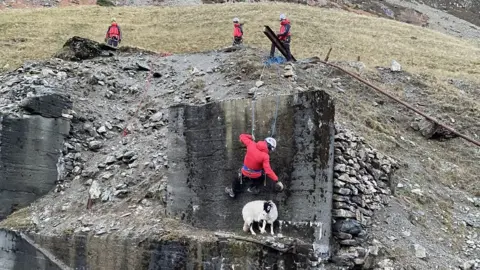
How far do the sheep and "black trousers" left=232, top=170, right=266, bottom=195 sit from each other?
0.47m

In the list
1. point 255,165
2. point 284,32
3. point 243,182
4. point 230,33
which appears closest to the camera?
point 255,165

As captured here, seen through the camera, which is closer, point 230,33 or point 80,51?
point 80,51

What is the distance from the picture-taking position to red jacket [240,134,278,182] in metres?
8.97

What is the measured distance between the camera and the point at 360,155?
10.5 metres

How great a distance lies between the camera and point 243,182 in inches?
382

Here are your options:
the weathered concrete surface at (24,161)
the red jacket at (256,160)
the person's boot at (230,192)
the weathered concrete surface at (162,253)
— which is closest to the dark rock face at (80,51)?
the weathered concrete surface at (24,161)

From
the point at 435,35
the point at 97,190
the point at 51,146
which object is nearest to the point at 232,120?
the point at 97,190

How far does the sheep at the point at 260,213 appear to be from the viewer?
909cm

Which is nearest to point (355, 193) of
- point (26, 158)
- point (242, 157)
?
point (242, 157)

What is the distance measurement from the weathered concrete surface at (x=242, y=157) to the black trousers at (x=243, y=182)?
15cm

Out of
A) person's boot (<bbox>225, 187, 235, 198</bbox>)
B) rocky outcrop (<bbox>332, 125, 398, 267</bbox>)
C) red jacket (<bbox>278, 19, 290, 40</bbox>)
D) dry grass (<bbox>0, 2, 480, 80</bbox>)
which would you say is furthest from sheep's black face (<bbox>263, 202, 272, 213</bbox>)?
dry grass (<bbox>0, 2, 480, 80</bbox>)

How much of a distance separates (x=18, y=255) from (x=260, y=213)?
5.98 meters

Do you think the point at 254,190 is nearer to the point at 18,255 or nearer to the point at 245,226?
the point at 245,226

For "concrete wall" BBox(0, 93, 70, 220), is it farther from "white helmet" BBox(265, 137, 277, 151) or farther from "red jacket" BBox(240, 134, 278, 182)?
"white helmet" BBox(265, 137, 277, 151)
